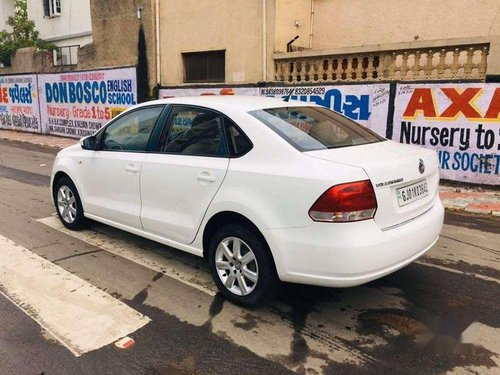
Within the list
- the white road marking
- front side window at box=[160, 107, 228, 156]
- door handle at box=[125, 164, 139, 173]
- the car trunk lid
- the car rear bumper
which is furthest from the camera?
door handle at box=[125, 164, 139, 173]

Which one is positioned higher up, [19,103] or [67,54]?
[67,54]

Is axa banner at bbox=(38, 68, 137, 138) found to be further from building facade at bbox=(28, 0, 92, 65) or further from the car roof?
Answer: the car roof

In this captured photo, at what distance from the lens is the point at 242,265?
3.70 meters

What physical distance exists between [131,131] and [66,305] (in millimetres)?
1882

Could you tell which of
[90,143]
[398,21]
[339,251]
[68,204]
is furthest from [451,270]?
[398,21]

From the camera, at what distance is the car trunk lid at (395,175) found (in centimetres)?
329

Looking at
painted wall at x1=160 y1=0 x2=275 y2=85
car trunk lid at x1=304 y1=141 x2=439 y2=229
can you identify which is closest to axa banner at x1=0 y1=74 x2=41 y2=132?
painted wall at x1=160 y1=0 x2=275 y2=85

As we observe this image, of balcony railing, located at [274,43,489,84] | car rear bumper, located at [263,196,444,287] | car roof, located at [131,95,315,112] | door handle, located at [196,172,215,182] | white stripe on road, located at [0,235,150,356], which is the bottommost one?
white stripe on road, located at [0,235,150,356]

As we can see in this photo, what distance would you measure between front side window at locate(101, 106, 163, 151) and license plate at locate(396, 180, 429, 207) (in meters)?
2.37

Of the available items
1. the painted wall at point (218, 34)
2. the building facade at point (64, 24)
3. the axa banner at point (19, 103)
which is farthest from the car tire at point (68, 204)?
the building facade at point (64, 24)

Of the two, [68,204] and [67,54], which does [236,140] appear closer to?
[68,204]

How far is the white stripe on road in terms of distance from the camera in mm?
3355

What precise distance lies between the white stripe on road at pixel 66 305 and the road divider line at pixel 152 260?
630mm

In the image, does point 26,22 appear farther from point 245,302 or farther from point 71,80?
Result: point 245,302
